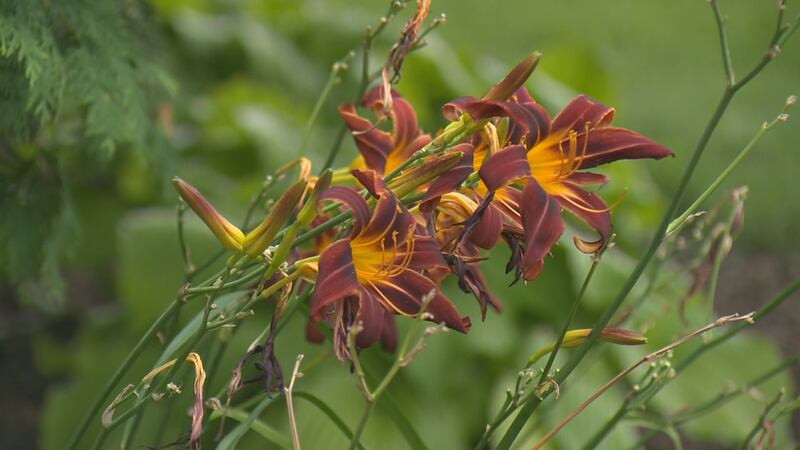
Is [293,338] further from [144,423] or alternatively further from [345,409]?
[144,423]

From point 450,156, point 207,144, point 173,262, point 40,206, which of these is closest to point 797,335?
point 207,144

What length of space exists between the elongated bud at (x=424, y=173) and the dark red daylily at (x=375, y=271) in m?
0.03

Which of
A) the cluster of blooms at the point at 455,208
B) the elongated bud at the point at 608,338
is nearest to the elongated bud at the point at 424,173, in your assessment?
the cluster of blooms at the point at 455,208

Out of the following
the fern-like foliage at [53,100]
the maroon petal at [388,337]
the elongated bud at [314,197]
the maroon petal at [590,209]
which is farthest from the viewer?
the fern-like foliage at [53,100]

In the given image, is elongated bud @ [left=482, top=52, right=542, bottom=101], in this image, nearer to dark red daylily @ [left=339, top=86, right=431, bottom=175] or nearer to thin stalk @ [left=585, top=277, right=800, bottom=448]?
dark red daylily @ [left=339, top=86, right=431, bottom=175]

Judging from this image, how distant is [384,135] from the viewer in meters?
1.13

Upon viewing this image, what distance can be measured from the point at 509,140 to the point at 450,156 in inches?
4.0

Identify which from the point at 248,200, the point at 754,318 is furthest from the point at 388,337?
the point at 248,200

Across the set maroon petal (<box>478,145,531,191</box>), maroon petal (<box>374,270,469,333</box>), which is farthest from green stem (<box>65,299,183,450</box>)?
maroon petal (<box>478,145,531,191</box>)

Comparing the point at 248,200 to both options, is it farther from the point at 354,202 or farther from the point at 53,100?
the point at 354,202

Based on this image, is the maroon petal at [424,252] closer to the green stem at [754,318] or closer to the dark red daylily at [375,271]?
the dark red daylily at [375,271]

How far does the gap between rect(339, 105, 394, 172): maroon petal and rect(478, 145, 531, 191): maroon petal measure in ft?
0.80

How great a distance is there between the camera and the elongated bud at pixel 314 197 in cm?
85

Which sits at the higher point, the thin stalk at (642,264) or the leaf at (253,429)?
the thin stalk at (642,264)
